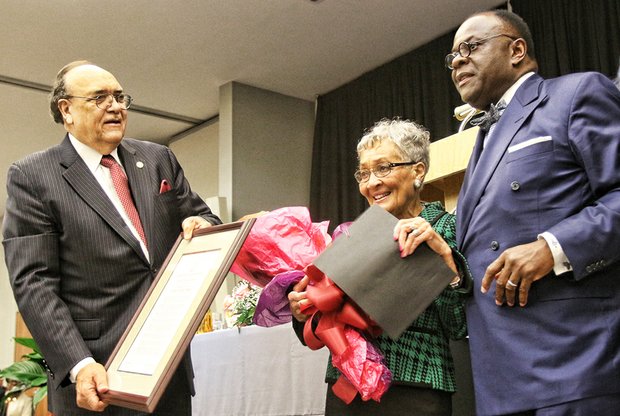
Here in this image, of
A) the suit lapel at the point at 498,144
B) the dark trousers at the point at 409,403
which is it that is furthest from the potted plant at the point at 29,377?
the suit lapel at the point at 498,144

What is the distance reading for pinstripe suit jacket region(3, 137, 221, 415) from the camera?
1.64m

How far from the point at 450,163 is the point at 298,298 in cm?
101

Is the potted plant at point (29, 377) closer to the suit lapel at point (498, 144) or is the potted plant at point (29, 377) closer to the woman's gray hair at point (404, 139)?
the woman's gray hair at point (404, 139)

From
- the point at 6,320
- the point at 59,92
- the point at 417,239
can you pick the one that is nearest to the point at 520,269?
the point at 417,239

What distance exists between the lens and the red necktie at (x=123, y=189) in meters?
1.78

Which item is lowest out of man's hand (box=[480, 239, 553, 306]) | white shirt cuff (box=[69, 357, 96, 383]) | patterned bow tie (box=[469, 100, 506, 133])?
white shirt cuff (box=[69, 357, 96, 383])

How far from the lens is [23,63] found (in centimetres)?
596

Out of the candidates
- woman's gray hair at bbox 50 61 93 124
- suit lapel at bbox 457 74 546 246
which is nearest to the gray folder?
suit lapel at bbox 457 74 546 246

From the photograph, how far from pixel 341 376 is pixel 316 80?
5.22 meters

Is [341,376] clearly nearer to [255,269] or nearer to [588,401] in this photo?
[255,269]

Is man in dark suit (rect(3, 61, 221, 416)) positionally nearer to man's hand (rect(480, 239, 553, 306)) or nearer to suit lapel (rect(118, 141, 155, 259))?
suit lapel (rect(118, 141, 155, 259))

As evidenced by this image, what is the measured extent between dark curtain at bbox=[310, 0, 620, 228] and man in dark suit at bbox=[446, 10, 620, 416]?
357cm

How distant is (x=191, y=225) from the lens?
1.73 m

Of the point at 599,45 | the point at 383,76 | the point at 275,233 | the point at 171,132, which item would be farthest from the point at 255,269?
the point at 171,132
